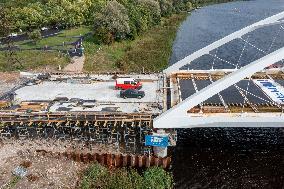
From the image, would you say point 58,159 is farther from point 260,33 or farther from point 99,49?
point 260,33

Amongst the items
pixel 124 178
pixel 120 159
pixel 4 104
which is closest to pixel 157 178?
pixel 124 178

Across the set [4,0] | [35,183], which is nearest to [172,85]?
[35,183]

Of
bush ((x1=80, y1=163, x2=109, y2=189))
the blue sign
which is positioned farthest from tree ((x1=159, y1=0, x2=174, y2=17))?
bush ((x1=80, y1=163, x2=109, y2=189))

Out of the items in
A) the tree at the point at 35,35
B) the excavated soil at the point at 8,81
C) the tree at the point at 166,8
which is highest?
the tree at the point at 166,8

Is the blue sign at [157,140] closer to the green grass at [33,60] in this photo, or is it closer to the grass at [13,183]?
the grass at [13,183]

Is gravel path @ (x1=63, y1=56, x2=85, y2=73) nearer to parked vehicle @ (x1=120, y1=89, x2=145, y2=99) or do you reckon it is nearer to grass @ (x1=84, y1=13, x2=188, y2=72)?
grass @ (x1=84, y1=13, x2=188, y2=72)

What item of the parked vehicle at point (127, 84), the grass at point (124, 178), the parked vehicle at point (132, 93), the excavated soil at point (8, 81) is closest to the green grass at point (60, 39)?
the excavated soil at point (8, 81)

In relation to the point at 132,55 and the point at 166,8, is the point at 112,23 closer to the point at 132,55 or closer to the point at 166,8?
the point at 132,55
